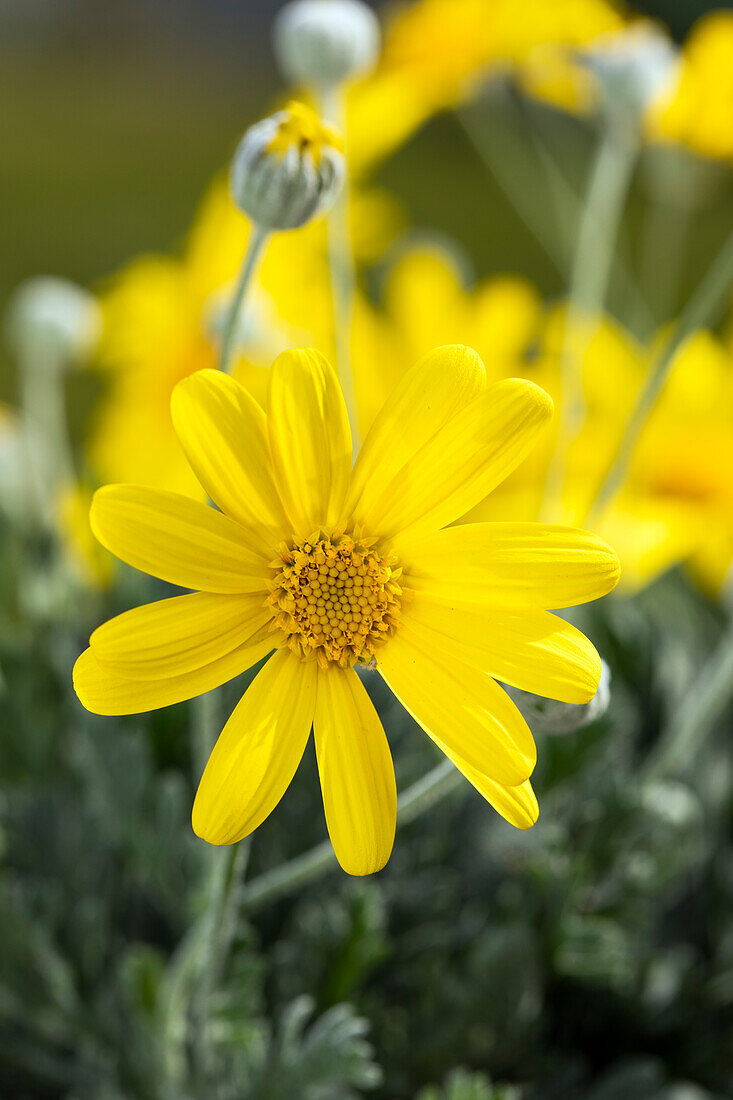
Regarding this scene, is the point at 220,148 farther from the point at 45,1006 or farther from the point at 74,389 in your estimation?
the point at 45,1006

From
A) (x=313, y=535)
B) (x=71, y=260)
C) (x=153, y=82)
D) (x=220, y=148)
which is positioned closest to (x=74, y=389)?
(x=71, y=260)

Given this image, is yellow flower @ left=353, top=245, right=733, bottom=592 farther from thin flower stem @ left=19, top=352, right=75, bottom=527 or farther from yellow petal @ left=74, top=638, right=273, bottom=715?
yellow petal @ left=74, top=638, right=273, bottom=715

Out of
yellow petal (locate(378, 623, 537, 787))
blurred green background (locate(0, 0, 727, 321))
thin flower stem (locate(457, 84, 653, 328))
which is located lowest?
yellow petal (locate(378, 623, 537, 787))

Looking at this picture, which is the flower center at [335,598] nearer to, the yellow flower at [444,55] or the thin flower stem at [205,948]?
the thin flower stem at [205,948]

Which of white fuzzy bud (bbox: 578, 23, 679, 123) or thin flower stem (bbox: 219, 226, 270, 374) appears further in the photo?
white fuzzy bud (bbox: 578, 23, 679, 123)

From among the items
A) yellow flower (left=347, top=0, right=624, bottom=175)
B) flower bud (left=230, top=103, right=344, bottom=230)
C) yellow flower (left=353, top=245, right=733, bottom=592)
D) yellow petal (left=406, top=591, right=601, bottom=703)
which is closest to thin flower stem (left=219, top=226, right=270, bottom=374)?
flower bud (left=230, top=103, right=344, bottom=230)

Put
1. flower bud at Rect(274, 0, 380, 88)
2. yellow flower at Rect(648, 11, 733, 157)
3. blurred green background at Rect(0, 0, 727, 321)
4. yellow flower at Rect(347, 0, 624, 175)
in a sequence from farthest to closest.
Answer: blurred green background at Rect(0, 0, 727, 321)
yellow flower at Rect(347, 0, 624, 175)
yellow flower at Rect(648, 11, 733, 157)
flower bud at Rect(274, 0, 380, 88)

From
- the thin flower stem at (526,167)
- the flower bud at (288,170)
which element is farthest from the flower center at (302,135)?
the thin flower stem at (526,167)

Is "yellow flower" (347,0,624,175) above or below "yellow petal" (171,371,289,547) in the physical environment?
above
